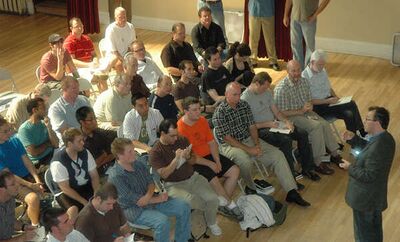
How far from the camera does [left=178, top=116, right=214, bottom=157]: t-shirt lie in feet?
19.3

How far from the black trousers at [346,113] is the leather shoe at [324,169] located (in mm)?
618

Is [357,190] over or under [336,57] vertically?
over

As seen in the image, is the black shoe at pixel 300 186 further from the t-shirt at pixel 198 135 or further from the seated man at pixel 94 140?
the seated man at pixel 94 140

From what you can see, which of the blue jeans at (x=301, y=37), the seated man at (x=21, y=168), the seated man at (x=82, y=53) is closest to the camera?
the seated man at (x=21, y=168)

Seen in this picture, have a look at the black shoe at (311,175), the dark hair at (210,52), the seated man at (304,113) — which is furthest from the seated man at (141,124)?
the black shoe at (311,175)

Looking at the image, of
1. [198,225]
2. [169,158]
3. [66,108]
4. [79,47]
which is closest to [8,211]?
[169,158]

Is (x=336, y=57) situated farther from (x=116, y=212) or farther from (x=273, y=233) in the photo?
(x=116, y=212)

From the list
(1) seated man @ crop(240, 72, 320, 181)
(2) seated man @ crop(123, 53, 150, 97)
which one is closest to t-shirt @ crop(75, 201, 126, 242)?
(1) seated man @ crop(240, 72, 320, 181)

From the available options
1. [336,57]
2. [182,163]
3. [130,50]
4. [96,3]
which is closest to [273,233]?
[182,163]

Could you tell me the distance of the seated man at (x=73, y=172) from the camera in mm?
5195

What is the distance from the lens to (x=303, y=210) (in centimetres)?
615

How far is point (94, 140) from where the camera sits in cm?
579

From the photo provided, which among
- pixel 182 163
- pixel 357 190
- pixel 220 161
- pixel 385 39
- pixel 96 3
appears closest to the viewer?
pixel 357 190

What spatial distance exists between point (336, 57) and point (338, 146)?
3226mm
